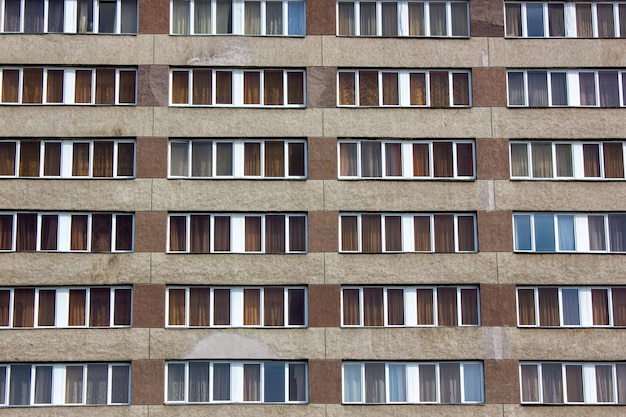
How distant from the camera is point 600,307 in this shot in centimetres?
3738

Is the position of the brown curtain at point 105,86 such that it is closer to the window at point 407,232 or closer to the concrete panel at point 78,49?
the concrete panel at point 78,49

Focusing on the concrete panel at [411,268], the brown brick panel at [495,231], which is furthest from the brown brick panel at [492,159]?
the concrete panel at [411,268]

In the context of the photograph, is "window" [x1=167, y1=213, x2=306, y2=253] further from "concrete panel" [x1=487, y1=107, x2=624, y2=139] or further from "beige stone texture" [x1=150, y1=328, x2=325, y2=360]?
"concrete panel" [x1=487, y1=107, x2=624, y2=139]

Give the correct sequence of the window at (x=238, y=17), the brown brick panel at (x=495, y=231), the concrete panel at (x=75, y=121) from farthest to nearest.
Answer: the window at (x=238, y=17), the concrete panel at (x=75, y=121), the brown brick panel at (x=495, y=231)

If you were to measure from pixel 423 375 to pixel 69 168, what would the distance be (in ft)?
53.0

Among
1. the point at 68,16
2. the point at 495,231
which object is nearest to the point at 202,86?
the point at 68,16

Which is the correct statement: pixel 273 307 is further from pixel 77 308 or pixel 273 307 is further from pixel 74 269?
pixel 74 269

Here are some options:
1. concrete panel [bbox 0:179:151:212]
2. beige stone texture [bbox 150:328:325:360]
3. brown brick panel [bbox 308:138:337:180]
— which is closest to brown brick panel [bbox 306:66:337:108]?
brown brick panel [bbox 308:138:337:180]

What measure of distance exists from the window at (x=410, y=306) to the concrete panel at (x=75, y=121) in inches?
419

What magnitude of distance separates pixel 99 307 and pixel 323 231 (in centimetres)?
917

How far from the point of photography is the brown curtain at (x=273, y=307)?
36719mm

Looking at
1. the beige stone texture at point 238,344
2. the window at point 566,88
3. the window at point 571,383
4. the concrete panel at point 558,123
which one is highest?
the window at point 566,88

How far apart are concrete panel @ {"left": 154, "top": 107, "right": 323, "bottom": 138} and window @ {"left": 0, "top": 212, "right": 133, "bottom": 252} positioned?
4121mm

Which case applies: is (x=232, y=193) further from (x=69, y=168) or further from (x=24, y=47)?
(x=24, y=47)
